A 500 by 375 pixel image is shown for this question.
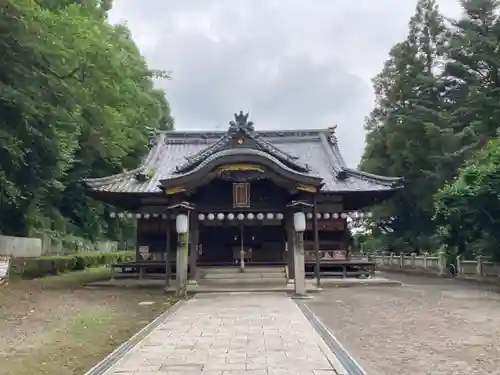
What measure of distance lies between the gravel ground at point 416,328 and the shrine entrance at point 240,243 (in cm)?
579

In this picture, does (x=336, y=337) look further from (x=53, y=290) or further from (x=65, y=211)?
(x=65, y=211)

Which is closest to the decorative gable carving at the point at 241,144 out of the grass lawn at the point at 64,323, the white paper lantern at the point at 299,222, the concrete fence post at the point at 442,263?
the white paper lantern at the point at 299,222

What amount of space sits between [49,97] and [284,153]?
352 inches

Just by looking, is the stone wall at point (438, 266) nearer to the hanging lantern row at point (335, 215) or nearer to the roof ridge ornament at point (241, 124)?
the hanging lantern row at point (335, 215)

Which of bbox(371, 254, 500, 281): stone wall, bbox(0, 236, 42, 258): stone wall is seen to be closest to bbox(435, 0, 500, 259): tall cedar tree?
bbox(371, 254, 500, 281): stone wall

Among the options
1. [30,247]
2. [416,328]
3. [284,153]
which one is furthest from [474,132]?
[30,247]

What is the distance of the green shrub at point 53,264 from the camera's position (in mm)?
20253

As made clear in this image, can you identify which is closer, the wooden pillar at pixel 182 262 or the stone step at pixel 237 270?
the wooden pillar at pixel 182 262

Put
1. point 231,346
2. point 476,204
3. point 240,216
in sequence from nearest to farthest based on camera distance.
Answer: point 231,346 → point 476,204 → point 240,216

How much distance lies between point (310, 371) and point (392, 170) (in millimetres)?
27269

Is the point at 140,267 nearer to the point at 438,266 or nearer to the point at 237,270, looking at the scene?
the point at 237,270

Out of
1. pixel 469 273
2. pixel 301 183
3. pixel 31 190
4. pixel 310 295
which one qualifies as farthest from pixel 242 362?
pixel 469 273

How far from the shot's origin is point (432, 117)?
30094 millimetres

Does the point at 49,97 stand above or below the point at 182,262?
above
